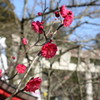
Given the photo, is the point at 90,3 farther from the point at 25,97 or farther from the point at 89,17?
the point at 25,97

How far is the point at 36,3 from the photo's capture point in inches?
275

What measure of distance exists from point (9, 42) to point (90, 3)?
10.4ft

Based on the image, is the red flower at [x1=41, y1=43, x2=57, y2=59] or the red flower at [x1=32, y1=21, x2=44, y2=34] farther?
the red flower at [x1=32, y1=21, x2=44, y2=34]

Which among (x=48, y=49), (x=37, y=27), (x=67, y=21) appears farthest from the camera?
(x=37, y=27)

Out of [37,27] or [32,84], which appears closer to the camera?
[32,84]

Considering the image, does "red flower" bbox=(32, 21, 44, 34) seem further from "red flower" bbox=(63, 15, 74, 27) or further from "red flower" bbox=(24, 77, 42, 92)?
"red flower" bbox=(24, 77, 42, 92)

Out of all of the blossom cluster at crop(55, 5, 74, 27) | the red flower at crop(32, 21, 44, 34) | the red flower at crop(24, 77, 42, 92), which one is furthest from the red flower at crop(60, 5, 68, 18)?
the red flower at crop(24, 77, 42, 92)

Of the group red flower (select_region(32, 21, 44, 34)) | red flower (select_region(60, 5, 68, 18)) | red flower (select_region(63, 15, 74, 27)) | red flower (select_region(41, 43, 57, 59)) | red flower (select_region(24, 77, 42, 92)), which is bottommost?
red flower (select_region(24, 77, 42, 92))

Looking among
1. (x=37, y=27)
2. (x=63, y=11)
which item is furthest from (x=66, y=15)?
(x=37, y=27)

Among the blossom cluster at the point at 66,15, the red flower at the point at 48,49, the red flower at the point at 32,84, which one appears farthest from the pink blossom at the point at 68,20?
the red flower at the point at 32,84

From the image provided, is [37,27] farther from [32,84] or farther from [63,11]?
[32,84]

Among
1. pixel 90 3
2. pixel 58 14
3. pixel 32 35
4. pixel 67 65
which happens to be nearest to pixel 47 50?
pixel 58 14

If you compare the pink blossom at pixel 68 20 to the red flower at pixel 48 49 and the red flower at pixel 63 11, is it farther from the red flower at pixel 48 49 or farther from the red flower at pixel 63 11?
the red flower at pixel 48 49

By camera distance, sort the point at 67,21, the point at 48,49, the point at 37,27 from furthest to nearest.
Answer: the point at 37,27
the point at 67,21
the point at 48,49
